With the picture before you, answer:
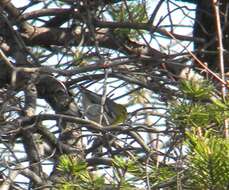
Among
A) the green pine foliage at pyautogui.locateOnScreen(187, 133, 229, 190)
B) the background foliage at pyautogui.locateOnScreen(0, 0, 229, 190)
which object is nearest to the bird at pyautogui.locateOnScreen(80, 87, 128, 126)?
the background foliage at pyautogui.locateOnScreen(0, 0, 229, 190)

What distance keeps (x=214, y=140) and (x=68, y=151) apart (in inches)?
28.2

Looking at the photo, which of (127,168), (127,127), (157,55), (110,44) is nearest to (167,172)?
(127,168)

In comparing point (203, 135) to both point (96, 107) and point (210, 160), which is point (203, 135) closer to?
point (210, 160)

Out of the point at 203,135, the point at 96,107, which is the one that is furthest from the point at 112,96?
the point at 203,135

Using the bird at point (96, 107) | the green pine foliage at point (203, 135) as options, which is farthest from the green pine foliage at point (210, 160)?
the bird at point (96, 107)

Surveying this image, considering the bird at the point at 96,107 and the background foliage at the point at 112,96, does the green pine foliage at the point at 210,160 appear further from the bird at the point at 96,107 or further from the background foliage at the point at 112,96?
the bird at the point at 96,107

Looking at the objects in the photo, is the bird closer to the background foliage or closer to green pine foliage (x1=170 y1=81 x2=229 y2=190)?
the background foliage

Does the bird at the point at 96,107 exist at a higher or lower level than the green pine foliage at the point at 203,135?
higher

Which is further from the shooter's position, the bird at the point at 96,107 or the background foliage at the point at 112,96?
the bird at the point at 96,107

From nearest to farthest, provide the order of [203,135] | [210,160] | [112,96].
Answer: [210,160]
[203,135]
[112,96]

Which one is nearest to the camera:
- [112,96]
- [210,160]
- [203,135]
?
[210,160]

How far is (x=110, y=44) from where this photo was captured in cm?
212

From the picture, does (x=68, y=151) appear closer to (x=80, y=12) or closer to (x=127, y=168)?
(x=80, y=12)

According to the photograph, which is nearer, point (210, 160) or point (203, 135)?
Result: point (210, 160)
